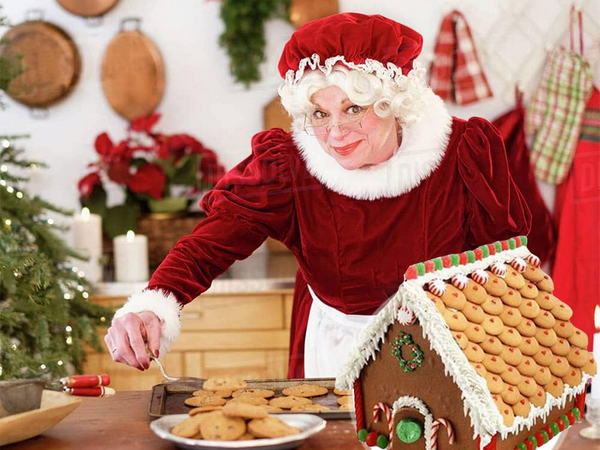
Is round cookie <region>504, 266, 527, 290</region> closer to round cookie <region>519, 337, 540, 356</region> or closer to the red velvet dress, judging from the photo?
round cookie <region>519, 337, 540, 356</region>

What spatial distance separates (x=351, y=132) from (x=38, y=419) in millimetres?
467

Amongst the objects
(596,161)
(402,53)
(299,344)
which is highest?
(402,53)

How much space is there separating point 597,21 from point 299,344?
0.63 metres

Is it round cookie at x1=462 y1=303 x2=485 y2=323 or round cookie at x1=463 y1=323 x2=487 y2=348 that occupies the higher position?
round cookie at x1=462 y1=303 x2=485 y2=323

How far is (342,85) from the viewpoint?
94 cm

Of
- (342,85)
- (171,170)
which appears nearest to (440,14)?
(342,85)

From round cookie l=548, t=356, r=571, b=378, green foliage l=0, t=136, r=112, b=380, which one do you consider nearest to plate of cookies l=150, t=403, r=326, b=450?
round cookie l=548, t=356, r=571, b=378

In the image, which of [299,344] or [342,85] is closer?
[342,85]

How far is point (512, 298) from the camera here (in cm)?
70

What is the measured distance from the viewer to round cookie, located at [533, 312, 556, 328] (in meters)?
0.72

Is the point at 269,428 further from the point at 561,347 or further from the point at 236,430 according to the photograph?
the point at 561,347

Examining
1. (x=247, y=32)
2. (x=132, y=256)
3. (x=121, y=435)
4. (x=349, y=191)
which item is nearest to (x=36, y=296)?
(x=132, y=256)

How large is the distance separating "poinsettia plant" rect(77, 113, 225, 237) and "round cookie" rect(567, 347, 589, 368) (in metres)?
0.98

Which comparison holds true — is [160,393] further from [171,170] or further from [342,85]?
[171,170]
